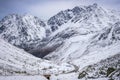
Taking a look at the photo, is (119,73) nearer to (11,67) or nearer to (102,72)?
(102,72)

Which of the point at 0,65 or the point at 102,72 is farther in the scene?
the point at 0,65

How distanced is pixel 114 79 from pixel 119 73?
5.44 feet

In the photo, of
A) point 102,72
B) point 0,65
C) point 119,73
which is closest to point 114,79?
point 119,73

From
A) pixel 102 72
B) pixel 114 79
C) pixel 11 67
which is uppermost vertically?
pixel 11 67

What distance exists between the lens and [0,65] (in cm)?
18388

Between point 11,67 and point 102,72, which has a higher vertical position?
point 11,67

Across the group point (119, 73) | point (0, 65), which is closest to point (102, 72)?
point (119, 73)

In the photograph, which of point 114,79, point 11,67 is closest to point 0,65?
point 11,67

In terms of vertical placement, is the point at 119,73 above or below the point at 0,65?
below

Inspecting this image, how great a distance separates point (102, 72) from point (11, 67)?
154869mm

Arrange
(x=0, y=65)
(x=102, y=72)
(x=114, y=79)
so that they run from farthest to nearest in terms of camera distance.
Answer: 1. (x=0, y=65)
2. (x=102, y=72)
3. (x=114, y=79)

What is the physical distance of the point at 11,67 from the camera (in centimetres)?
18988

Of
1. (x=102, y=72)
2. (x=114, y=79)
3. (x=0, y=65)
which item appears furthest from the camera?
(x=0, y=65)

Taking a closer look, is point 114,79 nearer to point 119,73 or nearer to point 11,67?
point 119,73
